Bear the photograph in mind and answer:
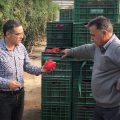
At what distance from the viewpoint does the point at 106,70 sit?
3.82 meters

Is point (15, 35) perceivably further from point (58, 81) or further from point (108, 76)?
point (58, 81)

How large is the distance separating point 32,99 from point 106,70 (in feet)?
13.8

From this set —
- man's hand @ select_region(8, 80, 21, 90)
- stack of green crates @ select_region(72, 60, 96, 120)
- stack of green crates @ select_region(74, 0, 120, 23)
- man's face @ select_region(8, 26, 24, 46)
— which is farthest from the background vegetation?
man's hand @ select_region(8, 80, 21, 90)

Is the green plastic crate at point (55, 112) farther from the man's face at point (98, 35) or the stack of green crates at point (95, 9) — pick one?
the man's face at point (98, 35)

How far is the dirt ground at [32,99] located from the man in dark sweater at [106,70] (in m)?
2.86

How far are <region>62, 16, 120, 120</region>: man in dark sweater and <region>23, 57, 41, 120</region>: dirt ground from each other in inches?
113

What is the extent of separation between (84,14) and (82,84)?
3.31 ft

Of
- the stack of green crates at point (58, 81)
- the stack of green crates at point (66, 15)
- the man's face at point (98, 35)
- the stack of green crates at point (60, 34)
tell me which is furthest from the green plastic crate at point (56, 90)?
the stack of green crates at point (66, 15)

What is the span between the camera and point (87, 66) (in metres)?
5.36

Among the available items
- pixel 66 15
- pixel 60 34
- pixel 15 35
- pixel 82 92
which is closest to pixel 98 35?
pixel 15 35

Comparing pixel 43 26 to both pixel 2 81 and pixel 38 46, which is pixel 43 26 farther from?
Result: pixel 2 81

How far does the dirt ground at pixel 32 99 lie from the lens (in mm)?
6756

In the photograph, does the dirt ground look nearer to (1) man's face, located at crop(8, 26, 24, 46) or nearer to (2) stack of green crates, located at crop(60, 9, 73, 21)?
(2) stack of green crates, located at crop(60, 9, 73, 21)

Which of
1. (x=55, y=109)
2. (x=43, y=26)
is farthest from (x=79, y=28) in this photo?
(x=43, y=26)
